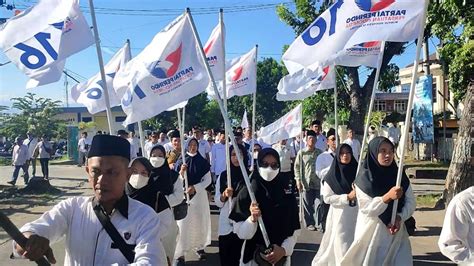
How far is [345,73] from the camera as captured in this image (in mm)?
20094

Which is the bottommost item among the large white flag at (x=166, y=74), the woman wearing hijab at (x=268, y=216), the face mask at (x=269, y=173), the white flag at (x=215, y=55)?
the woman wearing hijab at (x=268, y=216)

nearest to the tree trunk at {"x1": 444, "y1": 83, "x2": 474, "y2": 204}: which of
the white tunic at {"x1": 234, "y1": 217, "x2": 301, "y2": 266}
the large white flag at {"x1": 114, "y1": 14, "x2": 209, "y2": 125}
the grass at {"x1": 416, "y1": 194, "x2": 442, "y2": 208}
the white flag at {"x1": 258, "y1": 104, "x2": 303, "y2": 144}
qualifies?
the grass at {"x1": 416, "y1": 194, "x2": 442, "y2": 208}

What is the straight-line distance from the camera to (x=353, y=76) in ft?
59.2

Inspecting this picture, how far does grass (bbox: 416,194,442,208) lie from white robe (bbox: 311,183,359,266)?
5977mm

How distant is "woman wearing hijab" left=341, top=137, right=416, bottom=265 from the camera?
538 cm

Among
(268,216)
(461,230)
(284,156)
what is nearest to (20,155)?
(284,156)

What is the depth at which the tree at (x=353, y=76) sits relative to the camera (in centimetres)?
1758

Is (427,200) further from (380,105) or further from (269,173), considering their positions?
(380,105)

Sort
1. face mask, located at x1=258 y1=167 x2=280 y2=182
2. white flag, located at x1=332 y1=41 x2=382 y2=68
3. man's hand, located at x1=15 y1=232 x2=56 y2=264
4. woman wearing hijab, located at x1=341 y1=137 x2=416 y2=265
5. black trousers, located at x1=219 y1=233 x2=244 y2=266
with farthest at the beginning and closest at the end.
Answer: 1. white flag, located at x1=332 y1=41 x2=382 y2=68
2. black trousers, located at x1=219 y1=233 x2=244 y2=266
3. woman wearing hijab, located at x1=341 y1=137 x2=416 y2=265
4. face mask, located at x1=258 y1=167 x2=280 y2=182
5. man's hand, located at x1=15 y1=232 x2=56 y2=264

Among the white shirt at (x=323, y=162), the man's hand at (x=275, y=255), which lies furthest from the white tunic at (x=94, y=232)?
the white shirt at (x=323, y=162)

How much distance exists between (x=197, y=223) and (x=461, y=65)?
651 cm

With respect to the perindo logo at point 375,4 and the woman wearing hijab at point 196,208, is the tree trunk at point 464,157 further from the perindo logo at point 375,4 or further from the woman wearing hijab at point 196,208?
the perindo logo at point 375,4

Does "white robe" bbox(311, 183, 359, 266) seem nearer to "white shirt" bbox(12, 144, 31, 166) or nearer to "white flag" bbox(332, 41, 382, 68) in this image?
"white flag" bbox(332, 41, 382, 68)

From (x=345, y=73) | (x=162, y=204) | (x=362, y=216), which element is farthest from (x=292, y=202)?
(x=345, y=73)
